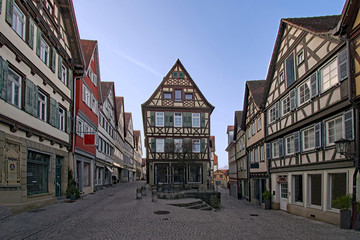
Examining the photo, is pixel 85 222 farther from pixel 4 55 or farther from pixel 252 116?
pixel 252 116

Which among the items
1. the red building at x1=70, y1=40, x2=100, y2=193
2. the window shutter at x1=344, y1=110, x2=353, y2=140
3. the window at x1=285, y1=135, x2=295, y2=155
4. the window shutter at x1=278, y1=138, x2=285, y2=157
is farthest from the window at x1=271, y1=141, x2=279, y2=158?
the red building at x1=70, y1=40, x2=100, y2=193

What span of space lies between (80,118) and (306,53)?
15157 millimetres

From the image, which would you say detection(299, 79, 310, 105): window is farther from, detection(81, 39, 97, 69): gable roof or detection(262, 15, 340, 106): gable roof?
detection(81, 39, 97, 69): gable roof

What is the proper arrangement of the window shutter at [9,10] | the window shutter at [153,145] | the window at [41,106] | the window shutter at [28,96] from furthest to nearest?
the window shutter at [153,145] → the window at [41,106] → the window shutter at [28,96] → the window shutter at [9,10]

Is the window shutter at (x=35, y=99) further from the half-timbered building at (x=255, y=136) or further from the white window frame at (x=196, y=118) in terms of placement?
the white window frame at (x=196, y=118)

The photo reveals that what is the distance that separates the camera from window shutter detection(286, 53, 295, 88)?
55.1 feet

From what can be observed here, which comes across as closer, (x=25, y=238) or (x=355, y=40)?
(x=25, y=238)

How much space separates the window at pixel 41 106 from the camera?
1479 centimetres

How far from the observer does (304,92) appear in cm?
1536

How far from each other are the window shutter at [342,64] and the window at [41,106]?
44.2ft

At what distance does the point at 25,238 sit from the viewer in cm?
836

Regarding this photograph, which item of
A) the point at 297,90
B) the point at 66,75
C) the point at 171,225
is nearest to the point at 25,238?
the point at 171,225

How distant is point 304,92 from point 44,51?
13435mm

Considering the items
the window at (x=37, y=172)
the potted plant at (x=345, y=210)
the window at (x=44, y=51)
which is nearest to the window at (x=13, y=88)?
the window at (x=37, y=172)
